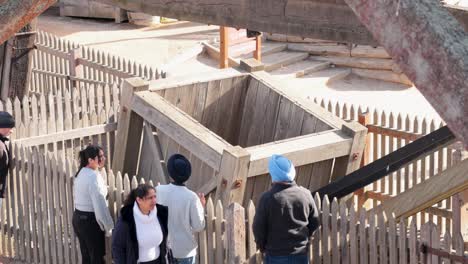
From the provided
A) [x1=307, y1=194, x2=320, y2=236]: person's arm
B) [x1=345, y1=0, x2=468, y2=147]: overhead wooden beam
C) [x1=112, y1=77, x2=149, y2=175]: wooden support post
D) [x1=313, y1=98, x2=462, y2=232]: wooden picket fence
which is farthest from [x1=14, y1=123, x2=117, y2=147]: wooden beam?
[x1=345, y1=0, x2=468, y2=147]: overhead wooden beam

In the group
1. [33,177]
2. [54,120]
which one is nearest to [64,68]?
[54,120]

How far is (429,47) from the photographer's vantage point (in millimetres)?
3371

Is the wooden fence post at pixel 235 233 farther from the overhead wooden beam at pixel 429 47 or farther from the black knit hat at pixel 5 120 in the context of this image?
the overhead wooden beam at pixel 429 47

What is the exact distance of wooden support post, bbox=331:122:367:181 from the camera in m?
9.30

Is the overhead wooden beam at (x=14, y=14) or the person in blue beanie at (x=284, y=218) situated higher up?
the overhead wooden beam at (x=14, y=14)

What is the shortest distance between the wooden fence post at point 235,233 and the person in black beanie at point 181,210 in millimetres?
218

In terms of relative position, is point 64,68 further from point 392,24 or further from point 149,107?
point 392,24

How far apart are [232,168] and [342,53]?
1122 cm

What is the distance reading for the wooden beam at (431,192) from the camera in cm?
796

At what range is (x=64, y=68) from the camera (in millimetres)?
15281

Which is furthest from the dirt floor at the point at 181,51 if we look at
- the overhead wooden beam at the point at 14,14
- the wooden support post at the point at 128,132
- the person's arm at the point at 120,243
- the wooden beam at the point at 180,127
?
the overhead wooden beam at the point at 14,14

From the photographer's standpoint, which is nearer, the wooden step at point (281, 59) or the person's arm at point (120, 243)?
the person's arm at point (120, 243)

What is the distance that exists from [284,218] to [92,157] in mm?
1728

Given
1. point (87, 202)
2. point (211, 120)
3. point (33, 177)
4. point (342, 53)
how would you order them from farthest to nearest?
1. point (342, 53)
2. point (211, 120)
3. point (33, 177)
4. point (87, 202)
